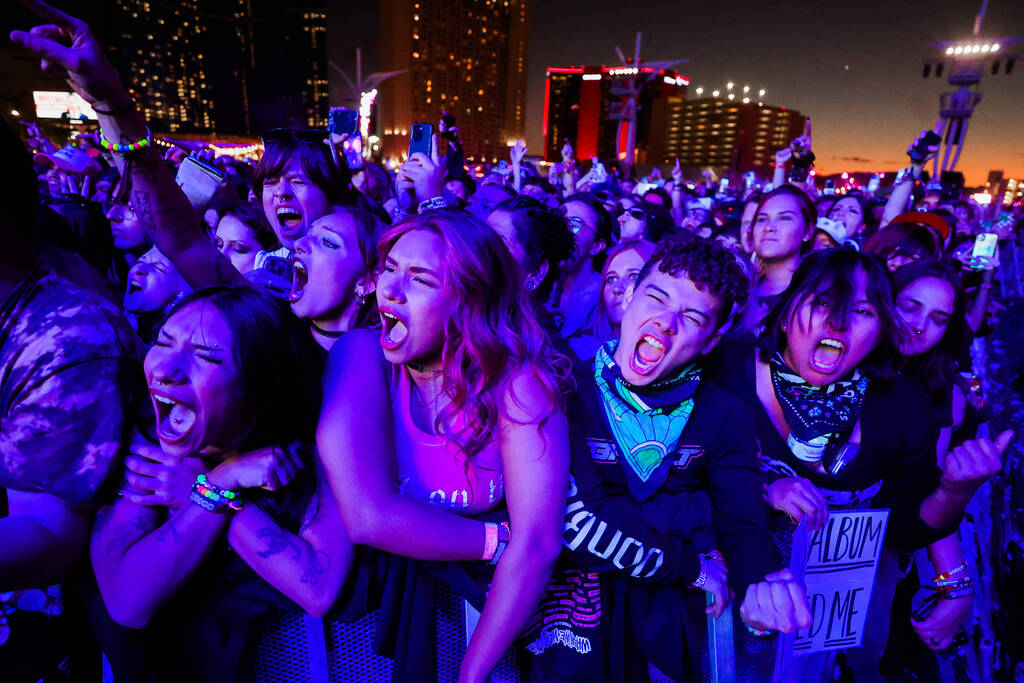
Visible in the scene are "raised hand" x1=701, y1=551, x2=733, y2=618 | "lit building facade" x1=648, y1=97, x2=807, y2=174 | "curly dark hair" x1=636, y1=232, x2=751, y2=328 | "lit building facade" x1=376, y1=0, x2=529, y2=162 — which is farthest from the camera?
"lit building facade" x1=648, y1=97, x2=807, y2=174

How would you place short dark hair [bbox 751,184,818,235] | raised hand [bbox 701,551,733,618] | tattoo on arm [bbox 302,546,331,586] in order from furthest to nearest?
short dark hair [bbox 751,184,818,235] < raised hand [bbox 701,551,733,618] < tattoo on arm [bbox 302,546,331,586]

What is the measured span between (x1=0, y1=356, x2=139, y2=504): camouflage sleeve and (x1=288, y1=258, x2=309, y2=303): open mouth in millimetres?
757

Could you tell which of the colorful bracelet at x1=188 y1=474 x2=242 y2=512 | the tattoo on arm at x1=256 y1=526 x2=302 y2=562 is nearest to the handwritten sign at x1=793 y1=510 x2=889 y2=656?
the tattoo on arm at x1=256 y1=526 x2=302 y2=562

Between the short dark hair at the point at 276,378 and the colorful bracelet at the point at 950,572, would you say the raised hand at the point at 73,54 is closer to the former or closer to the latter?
the short dark hair at the point at 276,378

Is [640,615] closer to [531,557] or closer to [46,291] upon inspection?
[531,557]

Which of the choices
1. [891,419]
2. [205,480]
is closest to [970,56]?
[891,419]

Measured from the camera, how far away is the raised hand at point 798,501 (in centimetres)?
169

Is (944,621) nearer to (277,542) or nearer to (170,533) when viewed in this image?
(277,542)

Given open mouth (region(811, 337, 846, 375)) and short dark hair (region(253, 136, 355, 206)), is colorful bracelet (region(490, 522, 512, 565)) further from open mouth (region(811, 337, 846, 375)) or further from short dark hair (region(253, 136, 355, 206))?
short dark hair (region(253, 136, 355, 206))

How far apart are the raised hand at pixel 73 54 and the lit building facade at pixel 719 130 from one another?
92703 mm

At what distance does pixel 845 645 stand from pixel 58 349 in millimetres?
2607

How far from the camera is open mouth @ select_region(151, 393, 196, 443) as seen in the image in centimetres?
123

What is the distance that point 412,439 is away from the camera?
1515 millimetres

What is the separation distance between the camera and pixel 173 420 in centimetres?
123
